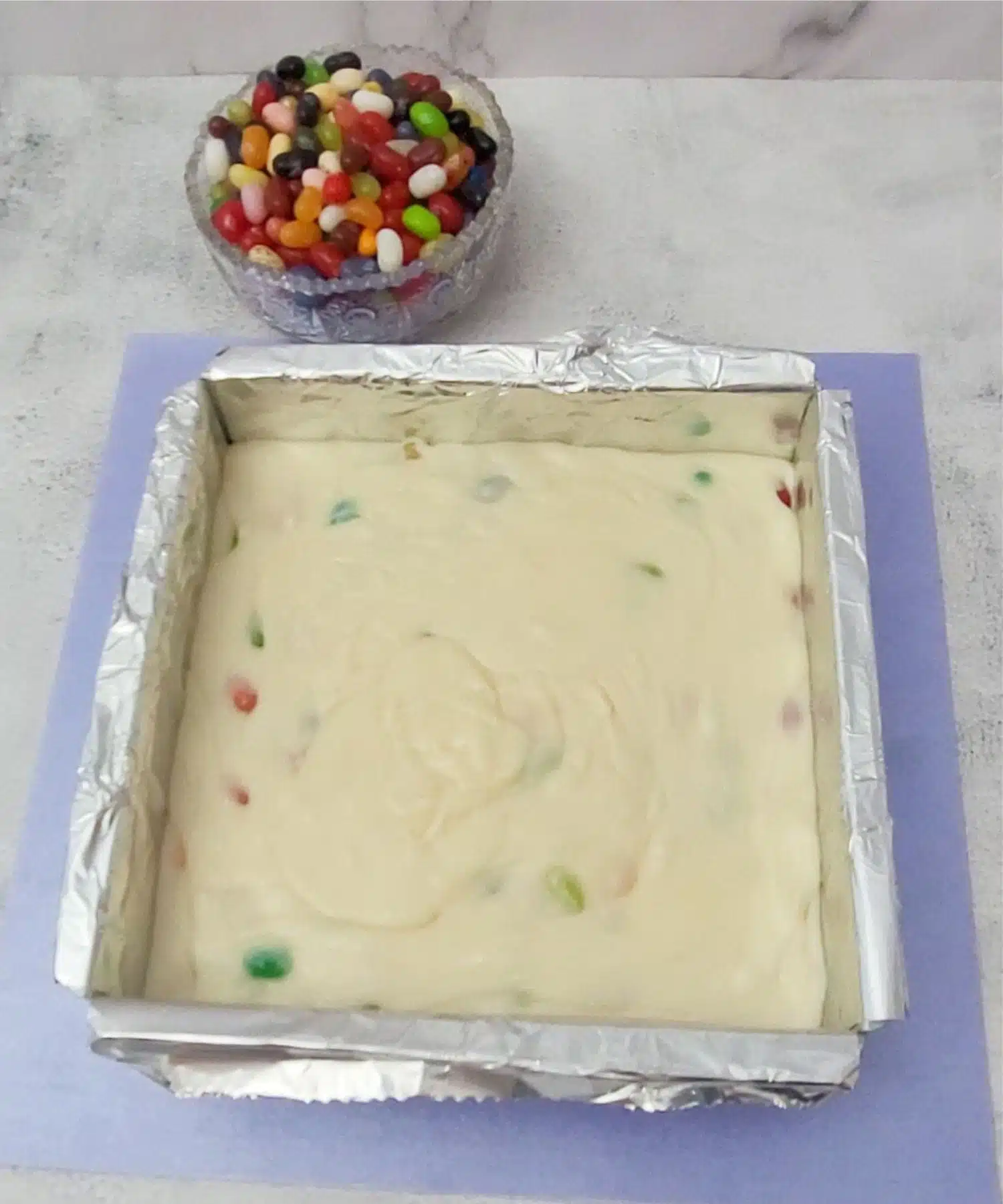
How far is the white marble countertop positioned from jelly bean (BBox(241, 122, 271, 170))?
5.9 inches

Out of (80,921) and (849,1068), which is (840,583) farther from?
(80,921)

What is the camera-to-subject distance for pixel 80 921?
0.72 meters

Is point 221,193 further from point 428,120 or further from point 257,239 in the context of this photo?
point 428,120

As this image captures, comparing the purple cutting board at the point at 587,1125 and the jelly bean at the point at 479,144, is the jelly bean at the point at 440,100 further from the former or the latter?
the purple cutting board at the point at 587,1125

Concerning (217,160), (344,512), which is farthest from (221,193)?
(344,512)

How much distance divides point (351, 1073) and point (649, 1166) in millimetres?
229

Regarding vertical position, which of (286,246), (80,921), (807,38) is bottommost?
(80,921)

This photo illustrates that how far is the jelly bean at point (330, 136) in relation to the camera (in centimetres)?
104

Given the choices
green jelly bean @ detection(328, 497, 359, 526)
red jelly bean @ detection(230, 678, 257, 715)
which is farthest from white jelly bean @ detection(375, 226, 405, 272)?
red jelly bean @ detection(230, 678, 257, 715)

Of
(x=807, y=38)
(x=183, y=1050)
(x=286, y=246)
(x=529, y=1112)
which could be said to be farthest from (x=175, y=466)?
(x=807, y=38)

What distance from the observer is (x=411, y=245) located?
1020 millimetres

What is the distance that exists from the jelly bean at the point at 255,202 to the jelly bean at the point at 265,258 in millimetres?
24

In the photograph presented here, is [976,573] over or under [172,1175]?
over

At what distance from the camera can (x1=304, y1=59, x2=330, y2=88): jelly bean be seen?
1.10 meters
